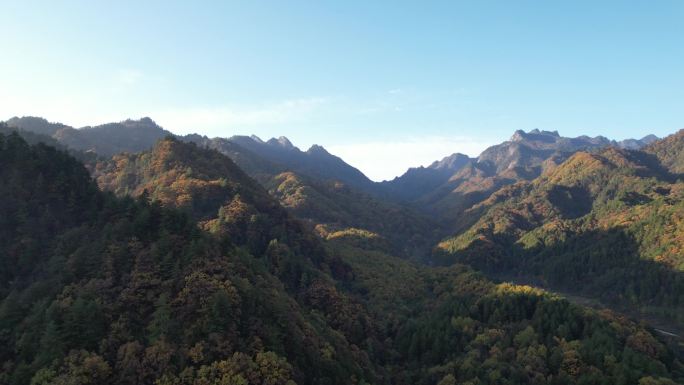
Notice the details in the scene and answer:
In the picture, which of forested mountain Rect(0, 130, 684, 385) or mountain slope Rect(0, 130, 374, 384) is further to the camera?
forested mountain Rect(0, 130, 684, 385)

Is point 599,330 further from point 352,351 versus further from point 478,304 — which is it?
point 352,351

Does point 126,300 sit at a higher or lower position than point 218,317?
higher

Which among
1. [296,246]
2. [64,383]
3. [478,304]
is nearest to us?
[64,383]

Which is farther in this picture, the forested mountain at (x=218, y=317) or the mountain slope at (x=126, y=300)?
the forested mountain at (x=218, y=317)

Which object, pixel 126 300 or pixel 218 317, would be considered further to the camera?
pixel 126 300

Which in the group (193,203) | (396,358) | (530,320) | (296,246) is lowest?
(396,358)

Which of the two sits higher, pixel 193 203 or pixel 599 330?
pixel 193 203

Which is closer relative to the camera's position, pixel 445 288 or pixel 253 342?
pixel 253 342

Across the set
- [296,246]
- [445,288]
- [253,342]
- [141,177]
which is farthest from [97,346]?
[141,177]
